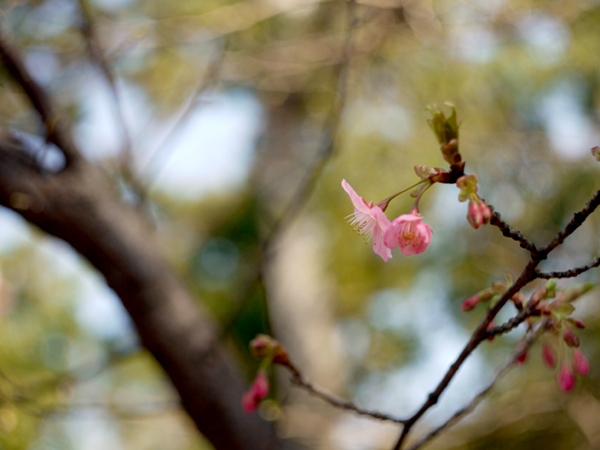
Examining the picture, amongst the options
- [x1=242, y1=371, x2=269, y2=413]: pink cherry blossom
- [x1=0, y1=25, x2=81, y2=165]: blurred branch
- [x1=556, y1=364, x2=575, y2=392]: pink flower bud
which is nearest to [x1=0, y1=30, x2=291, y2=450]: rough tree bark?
[x1=0, y1=25, x2=81, y2=165]: blurred branch

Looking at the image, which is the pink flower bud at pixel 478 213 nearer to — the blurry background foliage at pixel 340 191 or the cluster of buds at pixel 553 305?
the cluster of buds at pixel 553 305

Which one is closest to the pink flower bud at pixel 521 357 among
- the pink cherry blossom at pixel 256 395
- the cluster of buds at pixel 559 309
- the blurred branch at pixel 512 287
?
the cluster of buds at pixel 559 309

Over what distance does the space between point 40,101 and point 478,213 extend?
0.96 meters

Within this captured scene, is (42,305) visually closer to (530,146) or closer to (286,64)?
(286,64)

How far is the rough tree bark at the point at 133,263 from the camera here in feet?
3.78

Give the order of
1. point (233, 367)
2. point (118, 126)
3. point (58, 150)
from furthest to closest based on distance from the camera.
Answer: point (233, 367) < point (118, 126) < point (58, 150)

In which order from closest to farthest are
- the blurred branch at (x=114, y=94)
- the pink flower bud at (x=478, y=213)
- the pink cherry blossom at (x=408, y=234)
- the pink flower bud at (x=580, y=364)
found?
1. the pink flower bud at (x=478, y=213)
2. the pink cherry blossom at (x=408, y=234)
3. the pink flower bud at (x=580, y=364)
4. the blurred branch at (x=114, y=94)

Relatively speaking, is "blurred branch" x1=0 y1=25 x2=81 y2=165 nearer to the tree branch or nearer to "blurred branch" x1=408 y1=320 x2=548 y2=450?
the tree branch

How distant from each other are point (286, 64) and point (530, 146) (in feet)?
3.32

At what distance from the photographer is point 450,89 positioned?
8.26 feet

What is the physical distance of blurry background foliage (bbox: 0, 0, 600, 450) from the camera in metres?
1.99

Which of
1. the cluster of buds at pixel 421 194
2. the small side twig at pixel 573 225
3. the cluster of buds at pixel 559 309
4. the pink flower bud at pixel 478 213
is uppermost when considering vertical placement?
the cluster of buds at pixel 421 194

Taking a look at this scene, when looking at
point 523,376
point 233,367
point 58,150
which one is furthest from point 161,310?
point 523,376

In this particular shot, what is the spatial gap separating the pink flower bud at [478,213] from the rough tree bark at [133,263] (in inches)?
33.6
